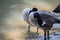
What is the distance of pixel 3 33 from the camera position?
1.93m

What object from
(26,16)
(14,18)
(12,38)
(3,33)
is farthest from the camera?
(14,18)

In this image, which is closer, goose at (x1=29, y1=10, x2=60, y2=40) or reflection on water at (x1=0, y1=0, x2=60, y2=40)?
goose at (x1=29, y1=10, x2=60, y2=40)

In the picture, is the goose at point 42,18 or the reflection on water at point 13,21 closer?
the goose at point 42,18

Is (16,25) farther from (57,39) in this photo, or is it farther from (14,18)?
(57,39)

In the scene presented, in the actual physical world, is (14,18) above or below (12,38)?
above

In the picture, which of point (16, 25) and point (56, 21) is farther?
point (16, 25)

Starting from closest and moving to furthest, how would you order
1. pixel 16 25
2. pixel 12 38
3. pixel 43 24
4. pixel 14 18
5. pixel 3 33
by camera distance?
pixel 43 24, pixel 12 38, pixel 3 33, pixel 16 25, pixel 14 18

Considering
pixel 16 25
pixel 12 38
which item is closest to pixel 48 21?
pixel 12 38

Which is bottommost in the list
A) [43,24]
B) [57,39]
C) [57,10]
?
[57,39]

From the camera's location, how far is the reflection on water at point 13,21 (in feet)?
6.23

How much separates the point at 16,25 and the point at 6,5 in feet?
3.31

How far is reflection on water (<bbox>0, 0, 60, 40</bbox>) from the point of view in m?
1.90

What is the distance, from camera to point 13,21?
2336 mm

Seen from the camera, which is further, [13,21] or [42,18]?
[13,21]
